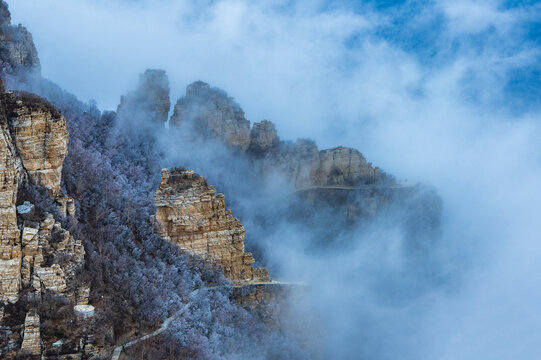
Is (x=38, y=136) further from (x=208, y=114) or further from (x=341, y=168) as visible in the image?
(x=341, y=168)

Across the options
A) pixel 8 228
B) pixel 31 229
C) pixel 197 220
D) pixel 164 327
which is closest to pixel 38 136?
pixel 31 229

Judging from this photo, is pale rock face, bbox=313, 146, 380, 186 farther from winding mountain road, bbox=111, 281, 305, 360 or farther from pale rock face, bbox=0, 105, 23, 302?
pale rock face, bbox=0, 105, 23, 302

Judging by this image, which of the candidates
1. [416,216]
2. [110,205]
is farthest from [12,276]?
[416,216]

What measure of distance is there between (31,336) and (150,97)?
1310 inches

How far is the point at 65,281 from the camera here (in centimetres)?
2597

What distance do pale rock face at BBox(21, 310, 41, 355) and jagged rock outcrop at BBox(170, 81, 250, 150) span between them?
1317 inches

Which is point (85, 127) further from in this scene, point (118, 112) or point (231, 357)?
point (231, 357)

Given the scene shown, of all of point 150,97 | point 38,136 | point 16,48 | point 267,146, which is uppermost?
point 150,97

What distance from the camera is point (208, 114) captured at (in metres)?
57.0

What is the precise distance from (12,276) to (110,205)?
1130 centimetres

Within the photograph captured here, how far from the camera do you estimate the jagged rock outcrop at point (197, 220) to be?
36.9 metres

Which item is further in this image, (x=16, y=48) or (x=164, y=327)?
(x=16, y=48)

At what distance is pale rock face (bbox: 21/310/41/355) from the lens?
2364 cm

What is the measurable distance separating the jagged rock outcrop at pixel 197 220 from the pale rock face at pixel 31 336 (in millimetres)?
13292
